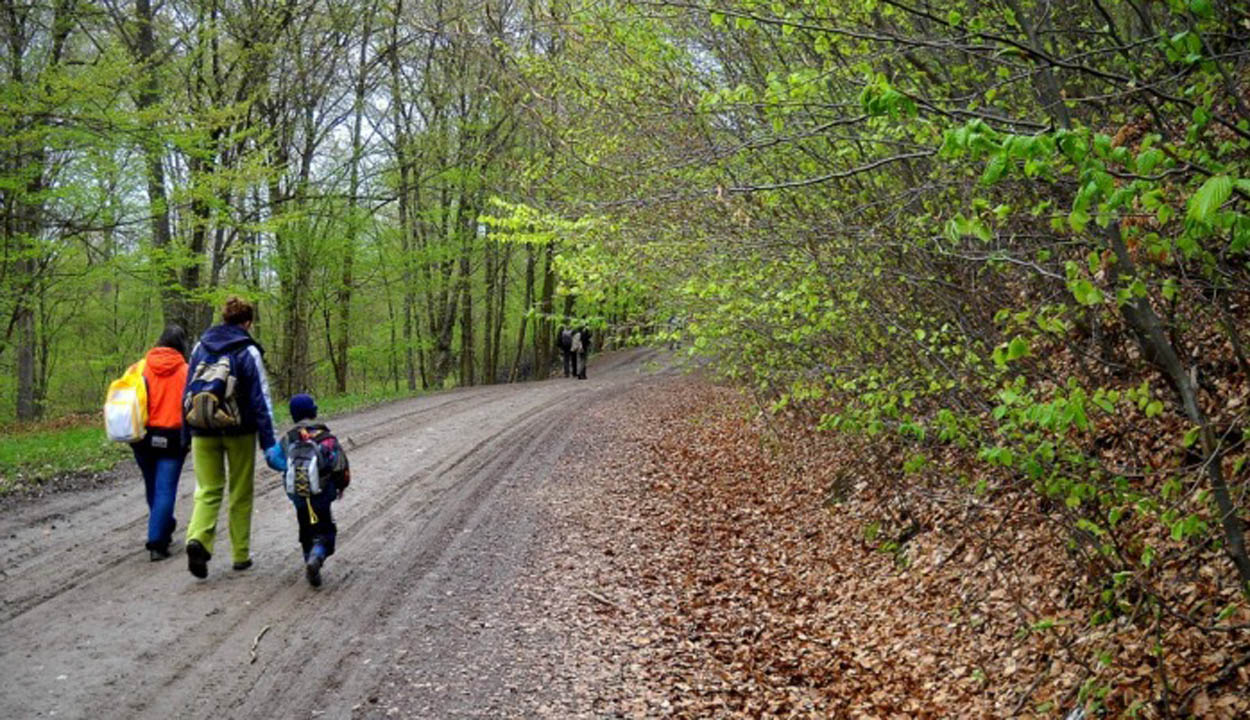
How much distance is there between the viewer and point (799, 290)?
280 inches

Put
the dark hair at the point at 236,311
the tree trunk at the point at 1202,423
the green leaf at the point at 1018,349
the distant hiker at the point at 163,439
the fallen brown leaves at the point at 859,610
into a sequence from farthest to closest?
the distant hiker at the point at 163,439 → the dark hair at the point at 236,311 → the fallen brown leaves at the point at 859,610 → the tree trunk at the point at 1202,423 → the green leaf at the point at 1018,349

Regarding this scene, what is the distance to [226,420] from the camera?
20.7ft

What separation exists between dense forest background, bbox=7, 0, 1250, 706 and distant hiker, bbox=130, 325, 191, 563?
145 inches

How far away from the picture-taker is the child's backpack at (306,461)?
6281 mm

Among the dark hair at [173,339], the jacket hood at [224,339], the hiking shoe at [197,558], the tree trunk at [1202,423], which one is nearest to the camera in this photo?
the tree trunk at [1202,423]

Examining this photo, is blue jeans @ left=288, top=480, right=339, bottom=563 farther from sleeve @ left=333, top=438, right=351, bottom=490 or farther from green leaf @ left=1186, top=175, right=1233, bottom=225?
green leaf @ left=1186, top=175, right=1233, bottom=225

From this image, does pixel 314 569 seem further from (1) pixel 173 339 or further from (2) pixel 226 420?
(1) pixel 173 339

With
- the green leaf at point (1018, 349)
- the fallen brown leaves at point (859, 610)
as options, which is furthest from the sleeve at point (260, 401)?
the green leaf at point (1018, 349)

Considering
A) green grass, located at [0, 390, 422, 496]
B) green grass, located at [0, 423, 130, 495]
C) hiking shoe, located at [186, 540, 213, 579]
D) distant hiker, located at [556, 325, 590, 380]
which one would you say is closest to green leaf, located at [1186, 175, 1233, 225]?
hiking shoe, located at [186, 540, 213, 579]

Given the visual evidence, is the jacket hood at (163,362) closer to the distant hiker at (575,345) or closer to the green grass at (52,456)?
the green grass at (52,456)

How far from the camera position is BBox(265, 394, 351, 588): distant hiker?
6293 millimetres

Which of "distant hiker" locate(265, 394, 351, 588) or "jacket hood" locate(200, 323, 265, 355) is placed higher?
"jacket hood" locate(200, 323, 265, 355)

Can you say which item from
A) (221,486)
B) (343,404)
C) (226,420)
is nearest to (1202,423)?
(226,420)

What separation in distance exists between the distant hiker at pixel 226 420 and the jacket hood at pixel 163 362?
0.42m
